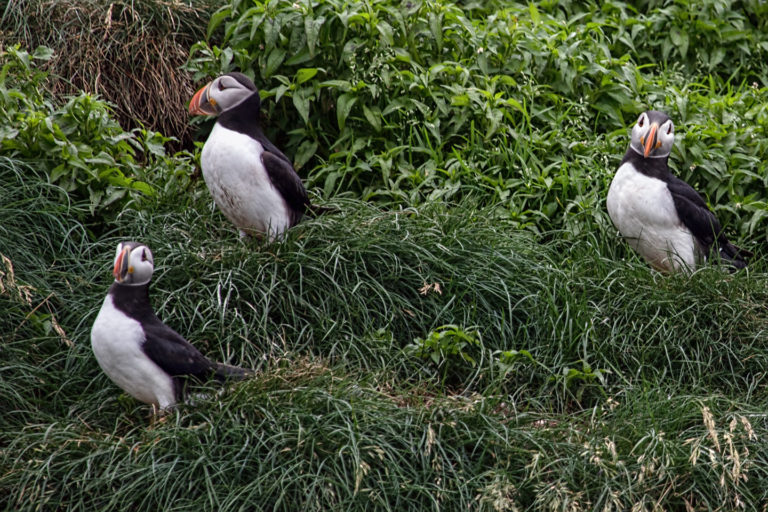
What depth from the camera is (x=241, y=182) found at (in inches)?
186

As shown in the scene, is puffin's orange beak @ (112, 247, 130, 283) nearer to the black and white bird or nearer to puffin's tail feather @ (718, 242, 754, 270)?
the black and white bird

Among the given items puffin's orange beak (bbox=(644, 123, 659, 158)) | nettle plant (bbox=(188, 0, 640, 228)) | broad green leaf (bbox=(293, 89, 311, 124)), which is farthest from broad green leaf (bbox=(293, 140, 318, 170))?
puffin's orange beak (bbox=(644, 123, 659, 158))

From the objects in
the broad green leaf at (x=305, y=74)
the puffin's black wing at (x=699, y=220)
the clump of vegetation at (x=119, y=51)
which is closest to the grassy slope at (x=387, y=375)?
the puffin's black wing at (x=699, y=220)

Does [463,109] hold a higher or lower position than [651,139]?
lower

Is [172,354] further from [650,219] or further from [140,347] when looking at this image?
[650,219]

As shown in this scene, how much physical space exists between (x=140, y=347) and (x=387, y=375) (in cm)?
103

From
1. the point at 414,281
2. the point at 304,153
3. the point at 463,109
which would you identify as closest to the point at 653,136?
the point at 463,109

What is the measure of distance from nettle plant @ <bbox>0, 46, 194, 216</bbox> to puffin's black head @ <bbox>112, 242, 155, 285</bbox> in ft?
4.01

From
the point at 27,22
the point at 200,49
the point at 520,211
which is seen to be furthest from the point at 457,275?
the point at 27,22

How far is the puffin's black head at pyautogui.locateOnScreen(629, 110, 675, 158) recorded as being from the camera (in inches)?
200

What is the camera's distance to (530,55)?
6.15 meters

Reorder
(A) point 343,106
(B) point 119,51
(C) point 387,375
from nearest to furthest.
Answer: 1. (C) point 387,375
2. (A) point 343,106
3. (B) point 119,51

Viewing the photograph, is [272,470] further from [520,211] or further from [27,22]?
[27,22]

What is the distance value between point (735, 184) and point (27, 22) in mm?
4208
